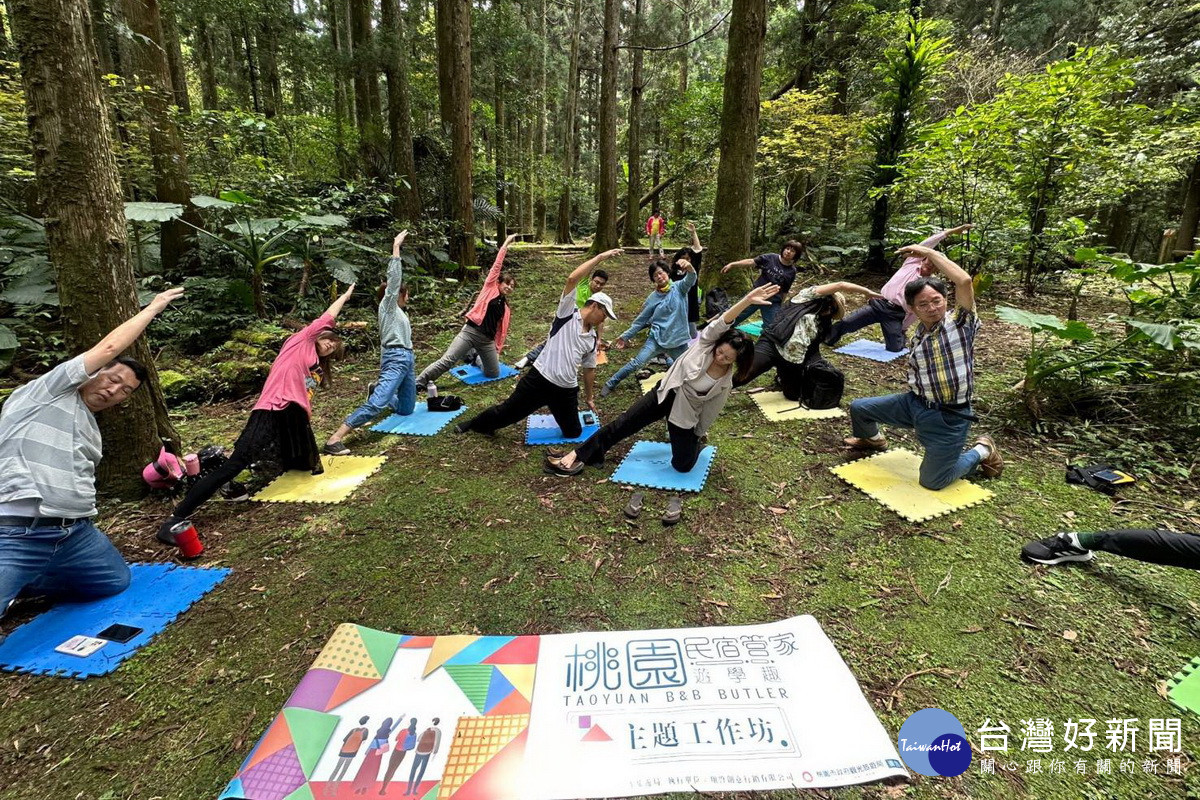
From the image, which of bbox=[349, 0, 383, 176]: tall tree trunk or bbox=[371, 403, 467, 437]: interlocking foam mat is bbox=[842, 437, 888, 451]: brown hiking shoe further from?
bbox=[349, 0, 383, 176]: tall tree trunk

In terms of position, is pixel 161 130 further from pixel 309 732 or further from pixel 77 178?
pixel 309 732

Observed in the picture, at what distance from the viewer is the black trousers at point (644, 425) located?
13.8 feet

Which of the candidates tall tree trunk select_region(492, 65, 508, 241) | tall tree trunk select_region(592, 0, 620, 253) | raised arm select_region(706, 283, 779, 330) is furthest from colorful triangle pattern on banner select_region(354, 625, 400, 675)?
tall tree trunk select_region(492, 65, 508, 241)

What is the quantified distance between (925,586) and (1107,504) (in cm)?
194

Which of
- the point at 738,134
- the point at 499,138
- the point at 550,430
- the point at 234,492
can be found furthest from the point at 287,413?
the point at 499,138

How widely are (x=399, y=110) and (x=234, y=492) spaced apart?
8957mm

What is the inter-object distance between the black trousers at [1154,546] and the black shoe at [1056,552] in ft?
0.51

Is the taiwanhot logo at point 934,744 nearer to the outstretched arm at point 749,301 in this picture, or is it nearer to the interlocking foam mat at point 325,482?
the outstretched arm at point 749,301

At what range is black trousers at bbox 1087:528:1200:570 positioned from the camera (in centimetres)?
262

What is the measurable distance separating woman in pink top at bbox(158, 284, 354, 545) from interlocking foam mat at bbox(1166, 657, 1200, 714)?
18.2ft

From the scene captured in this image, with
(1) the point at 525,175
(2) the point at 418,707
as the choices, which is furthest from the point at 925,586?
(1) the point at 525,175

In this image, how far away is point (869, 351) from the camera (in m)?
7.11

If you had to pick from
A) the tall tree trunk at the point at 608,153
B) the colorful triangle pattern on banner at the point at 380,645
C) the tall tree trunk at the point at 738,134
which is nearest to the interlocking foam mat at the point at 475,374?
the tall tree trunk at the point at 738,134

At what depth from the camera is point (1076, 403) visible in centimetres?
476
